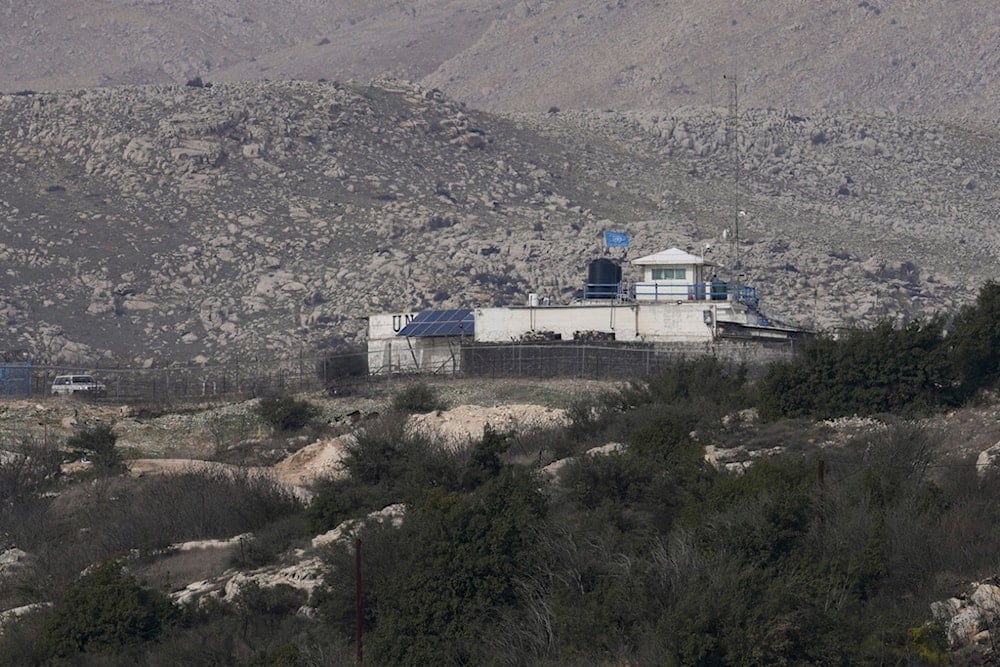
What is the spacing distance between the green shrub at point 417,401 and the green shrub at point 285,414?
2.51m

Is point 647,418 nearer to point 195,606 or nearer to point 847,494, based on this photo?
point 847,494

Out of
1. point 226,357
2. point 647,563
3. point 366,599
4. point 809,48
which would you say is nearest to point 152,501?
point 366,599

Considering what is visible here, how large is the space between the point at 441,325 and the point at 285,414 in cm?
810

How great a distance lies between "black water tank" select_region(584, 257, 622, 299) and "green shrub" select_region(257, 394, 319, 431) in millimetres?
11033

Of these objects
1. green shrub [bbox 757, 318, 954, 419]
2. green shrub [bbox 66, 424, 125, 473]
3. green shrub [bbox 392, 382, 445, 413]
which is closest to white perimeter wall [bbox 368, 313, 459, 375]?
green shrub [bbox 392, 382, 445, 413]

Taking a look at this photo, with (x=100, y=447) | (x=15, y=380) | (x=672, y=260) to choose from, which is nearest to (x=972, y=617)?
(x=100, y=447)

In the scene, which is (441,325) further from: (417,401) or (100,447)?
(100,447)

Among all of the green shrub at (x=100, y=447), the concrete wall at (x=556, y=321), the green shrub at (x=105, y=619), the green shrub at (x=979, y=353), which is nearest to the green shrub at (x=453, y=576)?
the green shrub at (x=105, y=619)

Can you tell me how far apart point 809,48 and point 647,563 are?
16856 cm

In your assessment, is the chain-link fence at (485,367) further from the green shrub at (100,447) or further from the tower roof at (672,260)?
the green shrub at (100,447)

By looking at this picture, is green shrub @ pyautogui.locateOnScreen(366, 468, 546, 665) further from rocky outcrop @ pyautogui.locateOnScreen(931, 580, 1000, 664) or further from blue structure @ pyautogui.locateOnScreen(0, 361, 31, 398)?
blue structure @ pyautogui.locateOnScreen(0, 361, 31, 398)

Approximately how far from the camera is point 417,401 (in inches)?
1881

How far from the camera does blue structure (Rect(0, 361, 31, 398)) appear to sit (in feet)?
179

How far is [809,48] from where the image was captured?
622 ft
